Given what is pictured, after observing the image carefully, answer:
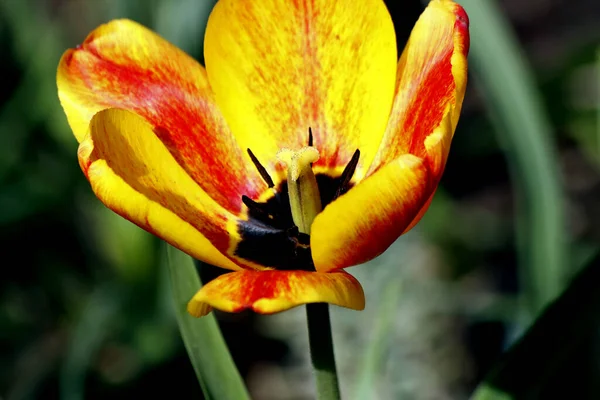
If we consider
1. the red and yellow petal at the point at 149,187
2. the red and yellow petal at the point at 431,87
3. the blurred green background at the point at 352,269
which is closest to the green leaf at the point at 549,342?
the red and yellow petal at the point at 431,87

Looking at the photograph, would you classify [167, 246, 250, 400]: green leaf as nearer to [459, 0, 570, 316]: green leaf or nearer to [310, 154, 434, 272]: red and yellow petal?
[310, 154, 434, 272]: red and yellow petal

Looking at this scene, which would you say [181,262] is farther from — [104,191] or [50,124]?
[50,124]

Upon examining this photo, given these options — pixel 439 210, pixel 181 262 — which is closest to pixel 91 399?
pixel 439 210

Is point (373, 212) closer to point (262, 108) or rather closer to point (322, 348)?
point (322, 348)

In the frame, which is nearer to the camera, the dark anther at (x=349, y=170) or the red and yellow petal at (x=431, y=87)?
the red and yellow petal at (x=431, y=87)

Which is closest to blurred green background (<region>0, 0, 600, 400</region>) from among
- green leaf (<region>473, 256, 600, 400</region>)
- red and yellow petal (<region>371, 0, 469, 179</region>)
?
green leaf (<region>473, 256, 600, 400</region>)

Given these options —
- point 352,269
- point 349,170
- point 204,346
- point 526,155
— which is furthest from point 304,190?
point 352,269

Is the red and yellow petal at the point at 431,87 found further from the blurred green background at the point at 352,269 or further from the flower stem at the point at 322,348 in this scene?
the blurred green background at the point at 352,269
